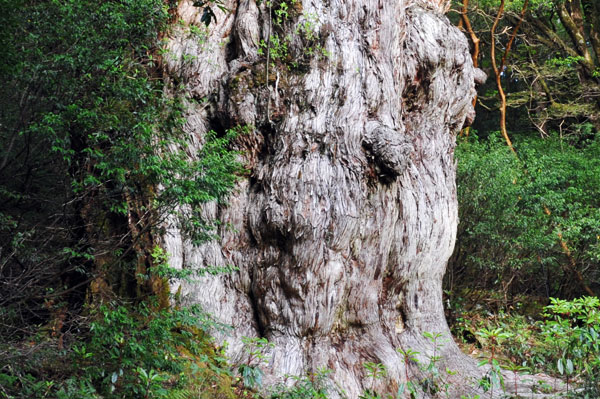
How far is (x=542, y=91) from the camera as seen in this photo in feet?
49.3

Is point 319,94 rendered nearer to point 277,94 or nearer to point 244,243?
point 277,94

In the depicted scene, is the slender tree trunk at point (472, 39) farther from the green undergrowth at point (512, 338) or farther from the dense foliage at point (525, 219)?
the green undergrowth at point (512, 338)

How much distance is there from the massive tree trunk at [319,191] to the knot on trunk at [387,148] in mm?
17

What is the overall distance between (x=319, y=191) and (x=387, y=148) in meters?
0.94

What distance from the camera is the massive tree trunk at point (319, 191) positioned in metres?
6.14

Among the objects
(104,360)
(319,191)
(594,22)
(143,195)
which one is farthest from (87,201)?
(594,22)

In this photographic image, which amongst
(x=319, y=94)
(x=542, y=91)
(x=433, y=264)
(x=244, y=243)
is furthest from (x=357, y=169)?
(x=542, y=91)

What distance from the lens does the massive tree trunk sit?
20.1 ft

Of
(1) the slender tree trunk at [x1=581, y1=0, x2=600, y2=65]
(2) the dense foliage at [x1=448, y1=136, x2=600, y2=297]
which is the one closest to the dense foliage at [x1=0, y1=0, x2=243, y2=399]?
(2) the dense foliage at [x1=448, y1=136, x2=600, y2=297]

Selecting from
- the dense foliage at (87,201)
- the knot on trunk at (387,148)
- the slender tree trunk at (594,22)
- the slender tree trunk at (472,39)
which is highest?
the slender tree trunk at (594,22)

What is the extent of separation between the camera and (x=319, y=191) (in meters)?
6.15

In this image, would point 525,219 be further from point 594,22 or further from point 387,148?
point 594,22

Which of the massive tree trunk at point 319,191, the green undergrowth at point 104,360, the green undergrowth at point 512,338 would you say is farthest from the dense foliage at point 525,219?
the green undergrowth at point 104,360

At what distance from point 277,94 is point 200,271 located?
250 centimetres
